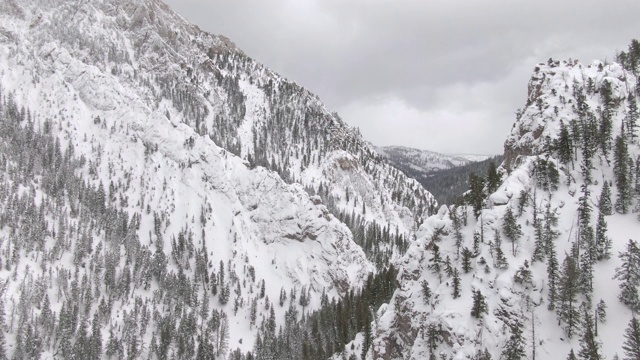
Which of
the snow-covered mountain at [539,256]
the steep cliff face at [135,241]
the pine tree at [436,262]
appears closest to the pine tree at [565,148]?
the snow-covered mountain at [539,256]

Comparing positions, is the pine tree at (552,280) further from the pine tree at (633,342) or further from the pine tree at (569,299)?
the pine tree at (633,342)

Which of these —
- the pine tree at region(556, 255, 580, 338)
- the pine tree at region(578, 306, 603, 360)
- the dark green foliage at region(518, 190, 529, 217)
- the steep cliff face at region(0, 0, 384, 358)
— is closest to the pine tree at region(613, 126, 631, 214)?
the dark green foliage at region(518, 190, 529, 217)

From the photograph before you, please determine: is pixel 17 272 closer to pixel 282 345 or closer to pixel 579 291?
pixel 282 345

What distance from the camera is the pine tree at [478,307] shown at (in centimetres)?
7219

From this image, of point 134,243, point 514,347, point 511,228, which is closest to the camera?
point 514,347

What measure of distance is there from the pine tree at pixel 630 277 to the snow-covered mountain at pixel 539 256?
19 centimetres

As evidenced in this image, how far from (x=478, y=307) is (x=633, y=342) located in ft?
69.3

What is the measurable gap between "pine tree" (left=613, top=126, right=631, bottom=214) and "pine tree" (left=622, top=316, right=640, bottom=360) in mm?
29206

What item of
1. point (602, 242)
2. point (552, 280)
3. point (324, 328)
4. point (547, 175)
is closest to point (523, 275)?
point (552, 280)

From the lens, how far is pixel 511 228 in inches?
3231

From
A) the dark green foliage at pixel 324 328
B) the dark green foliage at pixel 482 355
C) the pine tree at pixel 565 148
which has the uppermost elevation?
the pine tree at pixel 565 148

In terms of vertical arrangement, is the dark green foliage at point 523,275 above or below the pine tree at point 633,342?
above

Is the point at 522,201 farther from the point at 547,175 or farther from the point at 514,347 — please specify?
the point at 514,347

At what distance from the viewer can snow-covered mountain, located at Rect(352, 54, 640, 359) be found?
68.6 meters
